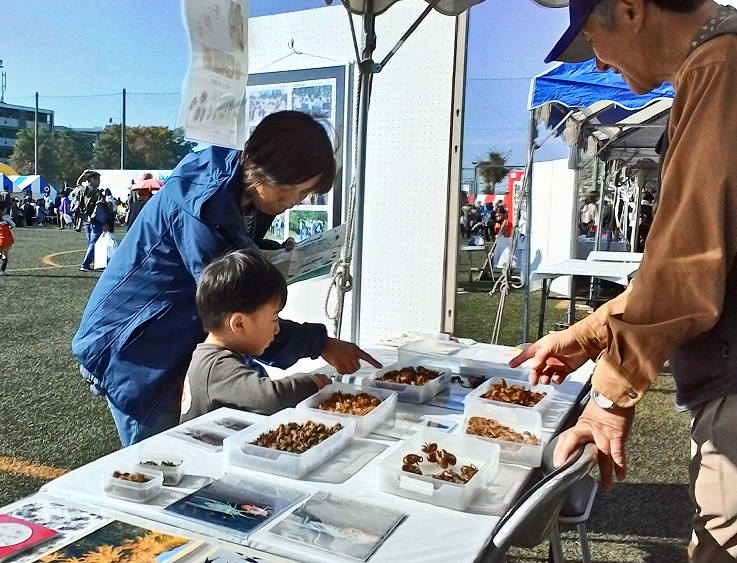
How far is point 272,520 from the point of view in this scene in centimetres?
93

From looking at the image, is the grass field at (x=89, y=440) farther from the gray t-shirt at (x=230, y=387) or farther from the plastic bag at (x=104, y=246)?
the plastic bag at (x=104, y=246)

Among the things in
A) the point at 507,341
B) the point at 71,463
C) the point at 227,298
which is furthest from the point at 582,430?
the point at 507,341

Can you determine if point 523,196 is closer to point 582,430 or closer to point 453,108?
point 453,108

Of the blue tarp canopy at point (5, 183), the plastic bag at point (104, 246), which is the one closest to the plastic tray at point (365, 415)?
the plastic bag at point (104, 246)

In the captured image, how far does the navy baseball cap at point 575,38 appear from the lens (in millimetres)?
1084

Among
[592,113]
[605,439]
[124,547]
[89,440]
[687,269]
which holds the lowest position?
[89,440]

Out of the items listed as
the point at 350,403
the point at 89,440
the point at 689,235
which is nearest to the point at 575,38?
the point at 689,235

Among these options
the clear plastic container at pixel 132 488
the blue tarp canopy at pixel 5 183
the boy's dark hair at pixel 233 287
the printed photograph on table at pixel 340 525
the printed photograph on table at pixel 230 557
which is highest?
the blue tarp canopy at pixel 5 183

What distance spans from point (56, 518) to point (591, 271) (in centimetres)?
568

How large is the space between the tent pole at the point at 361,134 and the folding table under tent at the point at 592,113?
64.6 inches

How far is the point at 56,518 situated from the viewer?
924 mm

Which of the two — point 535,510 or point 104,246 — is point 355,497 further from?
point 104,246

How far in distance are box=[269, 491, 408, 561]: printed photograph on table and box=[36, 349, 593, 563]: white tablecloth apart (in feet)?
0.05

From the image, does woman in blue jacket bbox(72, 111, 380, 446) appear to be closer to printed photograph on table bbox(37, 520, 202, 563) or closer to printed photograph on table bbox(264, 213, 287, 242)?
printed photograph on table bbox(37, 520, 202, 563)
